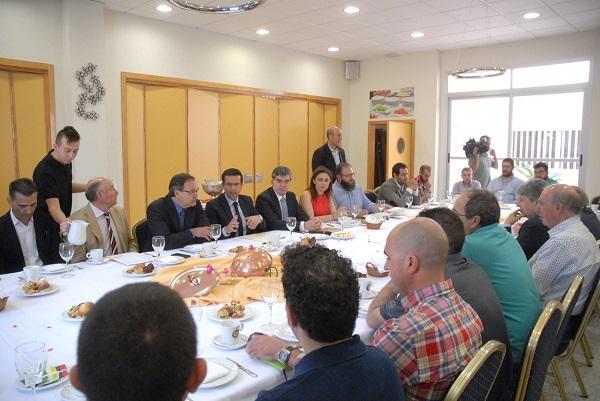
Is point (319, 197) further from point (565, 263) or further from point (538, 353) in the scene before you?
point (538, 353)

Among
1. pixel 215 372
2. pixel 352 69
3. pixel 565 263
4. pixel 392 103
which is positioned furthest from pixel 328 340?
pixel 352 69

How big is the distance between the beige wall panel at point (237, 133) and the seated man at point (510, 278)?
5.29 m

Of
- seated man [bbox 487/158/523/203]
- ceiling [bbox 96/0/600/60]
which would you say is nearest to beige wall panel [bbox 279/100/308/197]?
ceiling [bbox 96/0/600/60]

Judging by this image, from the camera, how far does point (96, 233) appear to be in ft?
11.0

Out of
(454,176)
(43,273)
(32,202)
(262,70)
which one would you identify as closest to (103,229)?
(32,202)

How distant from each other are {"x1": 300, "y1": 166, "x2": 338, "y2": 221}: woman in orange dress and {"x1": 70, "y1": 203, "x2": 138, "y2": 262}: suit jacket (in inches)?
78.2

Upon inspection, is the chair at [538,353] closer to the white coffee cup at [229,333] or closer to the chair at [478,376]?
the chair at [478,376]

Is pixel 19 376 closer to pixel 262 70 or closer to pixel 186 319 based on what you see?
pixel 186 319

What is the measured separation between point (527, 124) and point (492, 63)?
116cm

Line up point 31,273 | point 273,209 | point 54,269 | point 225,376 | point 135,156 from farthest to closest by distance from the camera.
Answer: point 135,156
point 273,209
point 54,269
point 31,273
point 225,376

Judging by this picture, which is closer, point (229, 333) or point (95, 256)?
point (229, 333)

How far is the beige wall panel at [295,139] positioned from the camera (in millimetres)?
8102

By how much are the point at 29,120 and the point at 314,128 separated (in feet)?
15.8

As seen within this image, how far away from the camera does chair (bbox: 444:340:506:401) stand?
1.29 m
